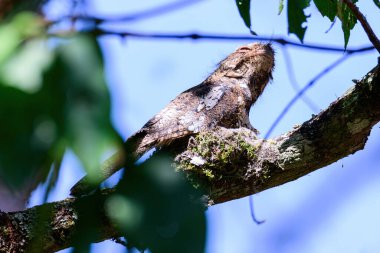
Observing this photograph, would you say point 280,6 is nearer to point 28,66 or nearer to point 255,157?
point 255,157

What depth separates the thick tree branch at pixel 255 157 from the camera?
331 centimetres

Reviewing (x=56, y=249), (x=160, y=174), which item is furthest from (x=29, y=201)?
(x=160, y=174)

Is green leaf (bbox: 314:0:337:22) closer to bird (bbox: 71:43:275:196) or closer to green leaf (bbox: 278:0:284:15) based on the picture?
green leaf (bbox: 278:0:284:15)

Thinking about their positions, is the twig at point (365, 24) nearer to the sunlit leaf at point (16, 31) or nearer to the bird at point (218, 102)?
the bird at point (218, 102)

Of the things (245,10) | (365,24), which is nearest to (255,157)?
(245,10)

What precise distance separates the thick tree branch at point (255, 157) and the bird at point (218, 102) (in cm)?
20

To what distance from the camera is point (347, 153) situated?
364 cm

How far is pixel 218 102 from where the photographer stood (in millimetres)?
4824

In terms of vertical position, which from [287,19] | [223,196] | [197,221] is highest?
[287,19]

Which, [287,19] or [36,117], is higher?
[287,19]

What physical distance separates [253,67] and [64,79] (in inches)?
171

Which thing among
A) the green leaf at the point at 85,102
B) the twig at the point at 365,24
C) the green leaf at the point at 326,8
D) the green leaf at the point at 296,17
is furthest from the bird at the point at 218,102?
the green leaf at the point at 85,102

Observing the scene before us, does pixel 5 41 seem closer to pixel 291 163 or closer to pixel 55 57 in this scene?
pixel 55 57

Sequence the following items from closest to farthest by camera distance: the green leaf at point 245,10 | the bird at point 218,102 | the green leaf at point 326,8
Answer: the green leaf at point 245,10, the green leaf at point 326,8, the bird at point 218,102
